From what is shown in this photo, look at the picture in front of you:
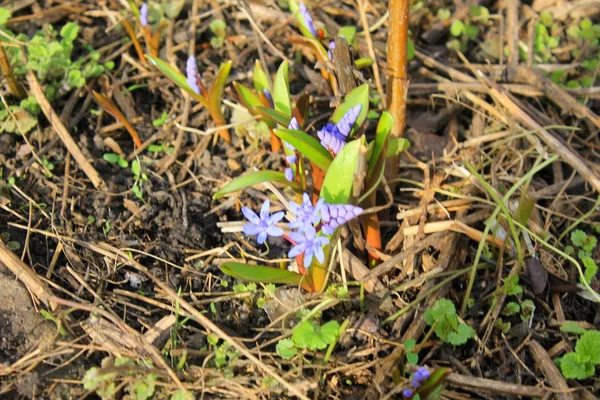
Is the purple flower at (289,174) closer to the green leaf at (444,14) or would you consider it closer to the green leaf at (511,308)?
the green leaf at (511,308)

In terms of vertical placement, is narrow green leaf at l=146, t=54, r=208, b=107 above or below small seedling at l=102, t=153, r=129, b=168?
above

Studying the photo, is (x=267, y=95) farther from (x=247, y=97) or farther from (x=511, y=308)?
(x=511, y=308)

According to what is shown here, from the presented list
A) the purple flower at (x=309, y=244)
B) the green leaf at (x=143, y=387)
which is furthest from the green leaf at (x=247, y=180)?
the green leaf at (x=143, y=387)

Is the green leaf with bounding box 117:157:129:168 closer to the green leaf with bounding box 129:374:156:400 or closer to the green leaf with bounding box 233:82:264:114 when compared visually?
the green leaf with bounding box 233:82:264:114

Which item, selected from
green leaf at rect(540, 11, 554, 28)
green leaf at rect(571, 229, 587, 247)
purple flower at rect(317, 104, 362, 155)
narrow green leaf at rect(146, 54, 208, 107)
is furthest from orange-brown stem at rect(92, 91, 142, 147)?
green leaf at rect(540, 11, 554, 28)

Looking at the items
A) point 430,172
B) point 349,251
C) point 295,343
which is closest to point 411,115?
point 430,172

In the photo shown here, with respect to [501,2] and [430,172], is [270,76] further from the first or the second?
[501,2]
